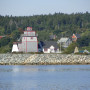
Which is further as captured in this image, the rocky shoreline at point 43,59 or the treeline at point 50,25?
the treeline at point 50,25

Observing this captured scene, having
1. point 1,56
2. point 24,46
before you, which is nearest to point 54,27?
point 24,46

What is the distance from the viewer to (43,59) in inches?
2415

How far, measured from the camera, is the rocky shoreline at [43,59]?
60.8 metres

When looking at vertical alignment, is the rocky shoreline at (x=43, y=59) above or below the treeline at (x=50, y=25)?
below

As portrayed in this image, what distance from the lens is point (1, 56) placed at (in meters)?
63.8

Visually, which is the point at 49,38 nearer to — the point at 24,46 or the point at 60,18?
the point at 60,18

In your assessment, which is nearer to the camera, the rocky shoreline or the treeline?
the rocky shoreline

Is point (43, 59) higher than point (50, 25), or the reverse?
point (50, 25)

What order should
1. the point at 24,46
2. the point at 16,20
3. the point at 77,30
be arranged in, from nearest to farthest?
the point at 24,46, the point at 77,30, the point at 16,20

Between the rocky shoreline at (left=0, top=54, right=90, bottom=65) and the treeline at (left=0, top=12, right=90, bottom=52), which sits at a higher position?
the treeline at (left=0, top=12, right=90, bottom=52)

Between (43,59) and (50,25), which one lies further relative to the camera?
(50,25)

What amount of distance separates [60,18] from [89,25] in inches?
437

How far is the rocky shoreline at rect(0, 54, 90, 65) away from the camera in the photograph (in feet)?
199

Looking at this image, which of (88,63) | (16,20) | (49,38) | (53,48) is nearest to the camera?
(88,63)
